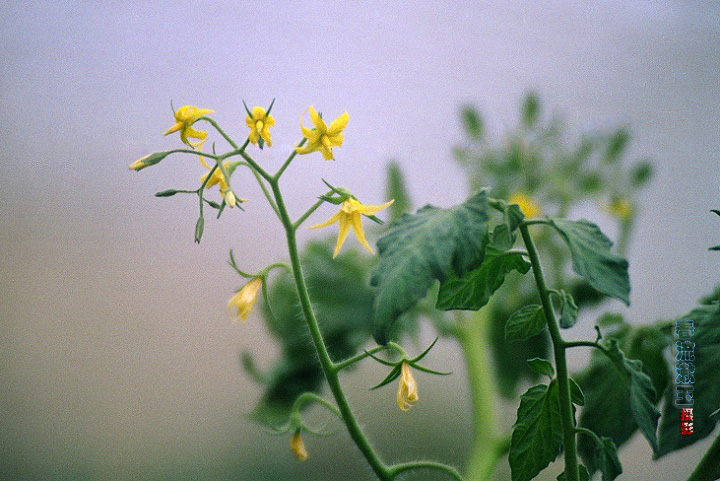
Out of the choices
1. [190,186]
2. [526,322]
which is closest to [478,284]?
[526,322]

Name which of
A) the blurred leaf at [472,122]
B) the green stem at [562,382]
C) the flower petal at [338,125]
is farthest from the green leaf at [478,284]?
the blurred leaf at [472,122]

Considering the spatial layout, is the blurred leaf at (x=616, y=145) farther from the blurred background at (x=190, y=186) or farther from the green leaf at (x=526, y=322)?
the green leaf at (x=526, y=322)

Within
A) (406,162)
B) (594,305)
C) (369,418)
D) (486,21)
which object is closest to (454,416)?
(369,418)

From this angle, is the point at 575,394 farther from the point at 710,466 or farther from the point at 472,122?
the point at 472,122

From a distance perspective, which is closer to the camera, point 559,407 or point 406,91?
point 559,407

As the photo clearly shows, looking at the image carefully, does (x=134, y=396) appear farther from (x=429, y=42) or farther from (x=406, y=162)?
(x=429, y=42)

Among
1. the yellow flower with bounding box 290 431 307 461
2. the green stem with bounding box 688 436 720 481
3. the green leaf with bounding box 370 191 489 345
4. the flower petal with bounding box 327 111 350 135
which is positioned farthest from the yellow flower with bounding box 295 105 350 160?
the green stem with bounding box 688 436 720 481

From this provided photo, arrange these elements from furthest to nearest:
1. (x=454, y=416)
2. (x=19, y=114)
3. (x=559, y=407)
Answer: (x=454, y=416) → (x=19, y=114) → (x=559, y=407)
